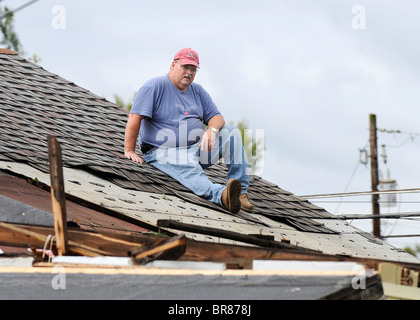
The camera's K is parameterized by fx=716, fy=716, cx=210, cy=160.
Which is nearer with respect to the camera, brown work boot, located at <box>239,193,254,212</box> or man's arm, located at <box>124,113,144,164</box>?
man's arm, located at <box>124,113,144,164</box>

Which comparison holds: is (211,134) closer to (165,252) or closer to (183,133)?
(183,133)

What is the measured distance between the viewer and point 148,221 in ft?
14.9

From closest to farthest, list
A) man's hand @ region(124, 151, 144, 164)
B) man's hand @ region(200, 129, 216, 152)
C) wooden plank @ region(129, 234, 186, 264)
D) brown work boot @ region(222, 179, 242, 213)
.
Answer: wooden plank @ region(129, 234, 186, 264), brown work boot @ region(222, 179, 242, 213), man's hand @ region(200, 129, 216, 152), man's hand @ region(124, 151, 144, 164)

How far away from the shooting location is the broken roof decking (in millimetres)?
5109

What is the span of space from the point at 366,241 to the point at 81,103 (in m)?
3.53

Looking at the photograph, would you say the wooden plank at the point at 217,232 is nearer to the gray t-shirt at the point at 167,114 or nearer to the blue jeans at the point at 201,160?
the blue jeans at the point at 201,160

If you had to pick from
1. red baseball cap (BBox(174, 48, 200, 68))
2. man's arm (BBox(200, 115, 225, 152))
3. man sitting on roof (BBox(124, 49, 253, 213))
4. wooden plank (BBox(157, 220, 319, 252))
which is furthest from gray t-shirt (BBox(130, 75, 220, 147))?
wooden plank (BBox(157, 220, 319, 252))

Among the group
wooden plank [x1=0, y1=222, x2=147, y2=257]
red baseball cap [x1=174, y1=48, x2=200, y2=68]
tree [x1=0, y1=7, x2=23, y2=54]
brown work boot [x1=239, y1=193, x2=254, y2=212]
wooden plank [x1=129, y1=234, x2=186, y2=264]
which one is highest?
tree [x1=0, y1=7, x2=23, y2=54]

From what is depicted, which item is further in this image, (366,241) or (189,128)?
(366,241)

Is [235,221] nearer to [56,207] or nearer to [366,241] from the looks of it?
[366,241]

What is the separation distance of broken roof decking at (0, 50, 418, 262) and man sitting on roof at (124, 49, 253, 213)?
0.44ft

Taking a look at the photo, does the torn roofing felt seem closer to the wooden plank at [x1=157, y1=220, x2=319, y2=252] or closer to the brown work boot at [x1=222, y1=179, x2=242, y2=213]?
the brown work boot at [x1=222, y1=179, x2=242, y2=213]

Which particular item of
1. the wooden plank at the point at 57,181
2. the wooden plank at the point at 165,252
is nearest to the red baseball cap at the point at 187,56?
the wooden plank at the point at 57,181
